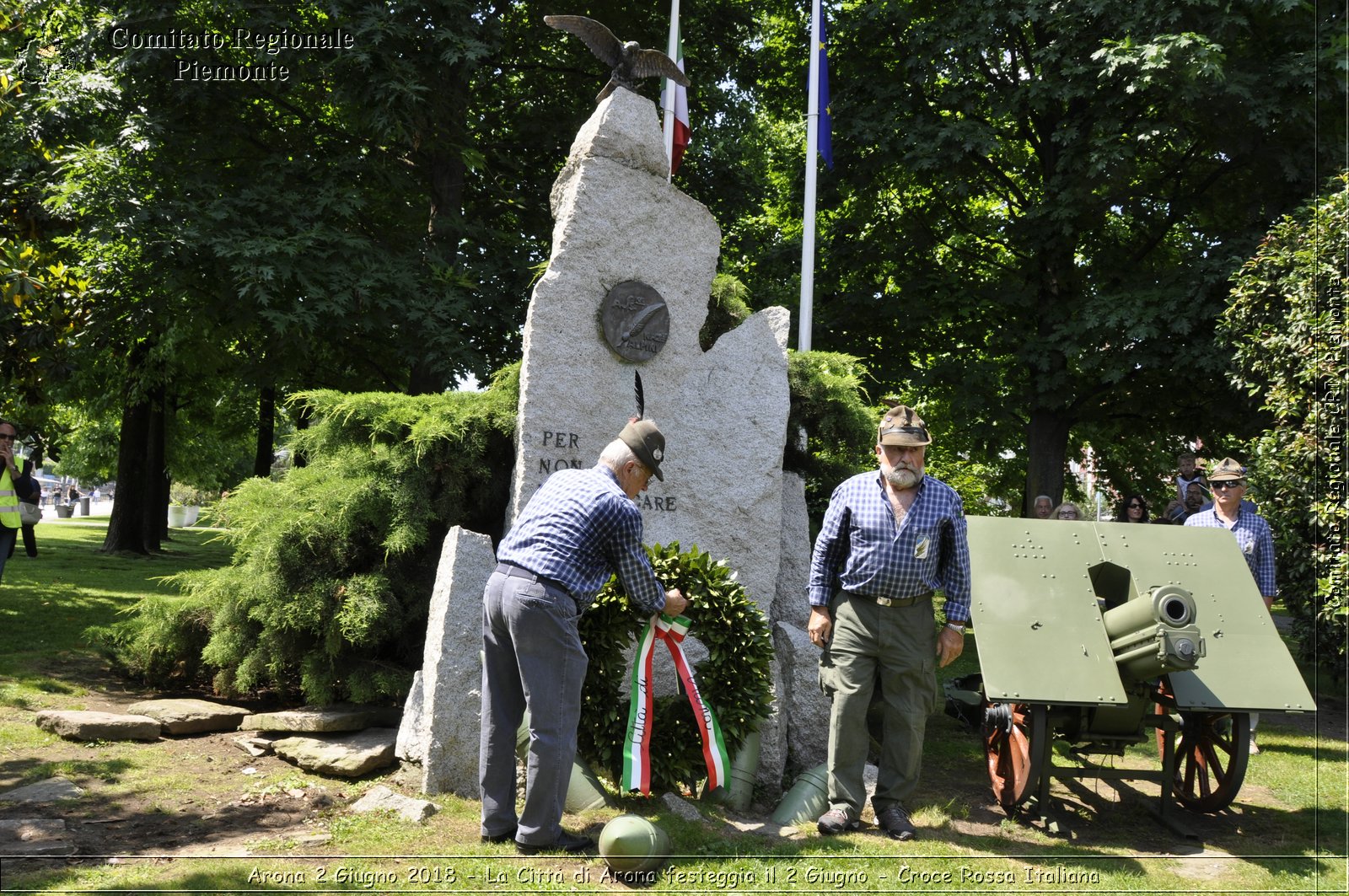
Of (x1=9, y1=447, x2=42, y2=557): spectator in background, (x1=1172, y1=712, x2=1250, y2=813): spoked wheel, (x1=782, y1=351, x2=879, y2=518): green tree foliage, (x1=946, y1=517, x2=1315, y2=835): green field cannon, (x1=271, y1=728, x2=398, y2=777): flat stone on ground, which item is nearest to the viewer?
(x1=946, y1=517, x2=1315, y2=835): green field cannon

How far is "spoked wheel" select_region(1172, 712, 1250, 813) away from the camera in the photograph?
5641 mm

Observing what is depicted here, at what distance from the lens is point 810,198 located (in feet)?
34.1

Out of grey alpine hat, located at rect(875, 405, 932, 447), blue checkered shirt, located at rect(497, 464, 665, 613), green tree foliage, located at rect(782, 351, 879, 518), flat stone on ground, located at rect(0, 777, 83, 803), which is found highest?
green tree foliage, located at rect(782, 351, 879, 518)

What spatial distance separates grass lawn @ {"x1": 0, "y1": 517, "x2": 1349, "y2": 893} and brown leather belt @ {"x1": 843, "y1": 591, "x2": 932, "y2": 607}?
117cm

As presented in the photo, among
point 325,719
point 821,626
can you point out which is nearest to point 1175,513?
point 821,626

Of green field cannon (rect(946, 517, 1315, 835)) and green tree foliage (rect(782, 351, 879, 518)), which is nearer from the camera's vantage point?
green field cannon (rect(946, 517, 1315, 835))

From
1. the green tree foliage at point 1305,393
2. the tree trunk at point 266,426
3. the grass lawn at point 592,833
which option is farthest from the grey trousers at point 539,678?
the tree trunk at point 266,426

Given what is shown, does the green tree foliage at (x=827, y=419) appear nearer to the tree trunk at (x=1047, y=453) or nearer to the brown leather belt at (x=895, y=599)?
the brown leather belt at (x=895, y=599)

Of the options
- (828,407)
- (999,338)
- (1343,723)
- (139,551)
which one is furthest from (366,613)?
(139,551)

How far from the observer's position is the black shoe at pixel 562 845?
4.59 metres

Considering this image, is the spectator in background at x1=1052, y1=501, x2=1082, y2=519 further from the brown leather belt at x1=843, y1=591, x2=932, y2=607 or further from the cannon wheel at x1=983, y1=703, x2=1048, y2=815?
the brown leather belt at x1=843, y1=591, x2=932, y2=607

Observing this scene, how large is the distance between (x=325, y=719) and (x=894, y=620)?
381cm

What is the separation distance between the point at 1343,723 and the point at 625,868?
785 centimetres

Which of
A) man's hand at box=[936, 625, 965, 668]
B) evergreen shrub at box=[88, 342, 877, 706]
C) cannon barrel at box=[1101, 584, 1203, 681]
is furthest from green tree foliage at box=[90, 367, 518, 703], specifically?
cannon barrel at box=[1101, 584, 1203, 681]
